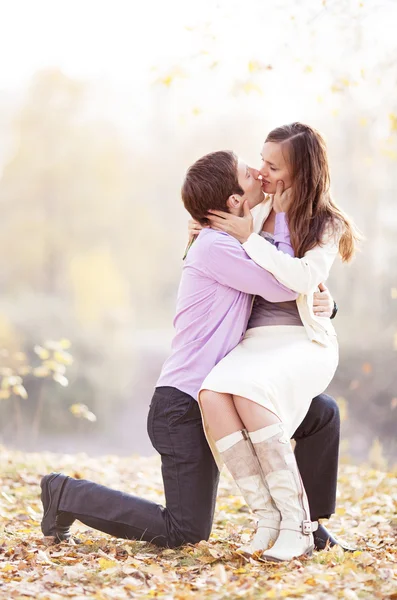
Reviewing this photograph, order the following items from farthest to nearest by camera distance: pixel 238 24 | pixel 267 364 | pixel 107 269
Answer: pixel 107 269 < pixel 238 24 < pixel 267 364

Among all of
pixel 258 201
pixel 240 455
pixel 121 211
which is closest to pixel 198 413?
pixel 240 455

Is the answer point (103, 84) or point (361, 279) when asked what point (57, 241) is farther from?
point (361, 279)

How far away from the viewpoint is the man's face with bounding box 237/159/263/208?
2.98 metres

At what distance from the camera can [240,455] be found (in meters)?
2.70

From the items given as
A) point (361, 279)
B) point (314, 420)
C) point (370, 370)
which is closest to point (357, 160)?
point (361, 279)

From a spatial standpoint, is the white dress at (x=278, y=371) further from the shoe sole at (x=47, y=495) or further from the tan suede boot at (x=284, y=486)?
the shoe sole at (x=47, y=495)

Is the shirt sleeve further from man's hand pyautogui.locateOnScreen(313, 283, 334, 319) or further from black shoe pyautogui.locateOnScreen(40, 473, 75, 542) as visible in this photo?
black shoe pyautogui.locateOnScreen(40, 473, 75, 542)

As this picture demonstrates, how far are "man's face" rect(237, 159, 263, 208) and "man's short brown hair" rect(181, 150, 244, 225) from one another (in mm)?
22

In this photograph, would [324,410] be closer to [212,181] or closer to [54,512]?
[212,181]

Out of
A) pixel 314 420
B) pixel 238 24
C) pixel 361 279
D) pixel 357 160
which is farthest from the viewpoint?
pixel 357 160

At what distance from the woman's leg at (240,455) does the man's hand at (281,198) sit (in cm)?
81

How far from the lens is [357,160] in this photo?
480 inches

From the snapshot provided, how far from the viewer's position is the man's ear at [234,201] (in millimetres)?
2969

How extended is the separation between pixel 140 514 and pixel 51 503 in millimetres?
384
